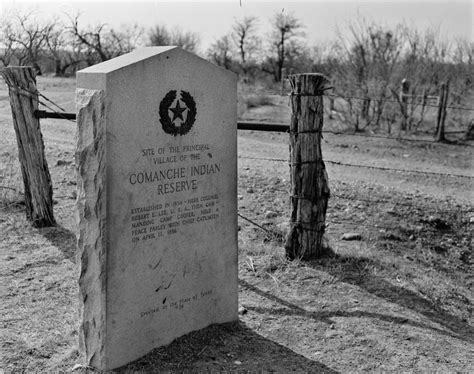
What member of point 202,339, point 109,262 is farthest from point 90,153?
point 202,339

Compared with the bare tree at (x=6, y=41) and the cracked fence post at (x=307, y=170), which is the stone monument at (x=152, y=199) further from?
the bare tree at (x=6, y=41)

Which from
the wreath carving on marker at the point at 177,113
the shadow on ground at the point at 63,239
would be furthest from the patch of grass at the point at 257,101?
the wreath carving on marker at the point at 177,113

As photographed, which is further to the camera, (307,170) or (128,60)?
(307,170)

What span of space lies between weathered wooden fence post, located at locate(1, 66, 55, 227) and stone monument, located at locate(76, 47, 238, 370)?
275 centimetres

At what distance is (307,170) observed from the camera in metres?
4.95

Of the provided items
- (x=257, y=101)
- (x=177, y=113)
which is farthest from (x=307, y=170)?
(x=257, y=101)

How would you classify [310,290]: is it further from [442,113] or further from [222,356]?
[442,113]

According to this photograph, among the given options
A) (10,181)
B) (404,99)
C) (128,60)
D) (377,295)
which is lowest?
(377,295)

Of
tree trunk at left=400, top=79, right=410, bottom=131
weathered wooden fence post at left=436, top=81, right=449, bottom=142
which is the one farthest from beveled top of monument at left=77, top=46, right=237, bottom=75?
tree trunk at left=400, top=79, right=410, bottom=131

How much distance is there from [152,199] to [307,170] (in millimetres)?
1855

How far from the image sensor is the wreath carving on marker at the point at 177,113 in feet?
11.2

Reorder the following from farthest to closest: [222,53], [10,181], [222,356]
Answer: [222,53], [10,181], [222,356]

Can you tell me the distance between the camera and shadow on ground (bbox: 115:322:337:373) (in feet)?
11.3

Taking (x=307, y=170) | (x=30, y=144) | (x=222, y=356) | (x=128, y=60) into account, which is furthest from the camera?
(x=30, y=144)
